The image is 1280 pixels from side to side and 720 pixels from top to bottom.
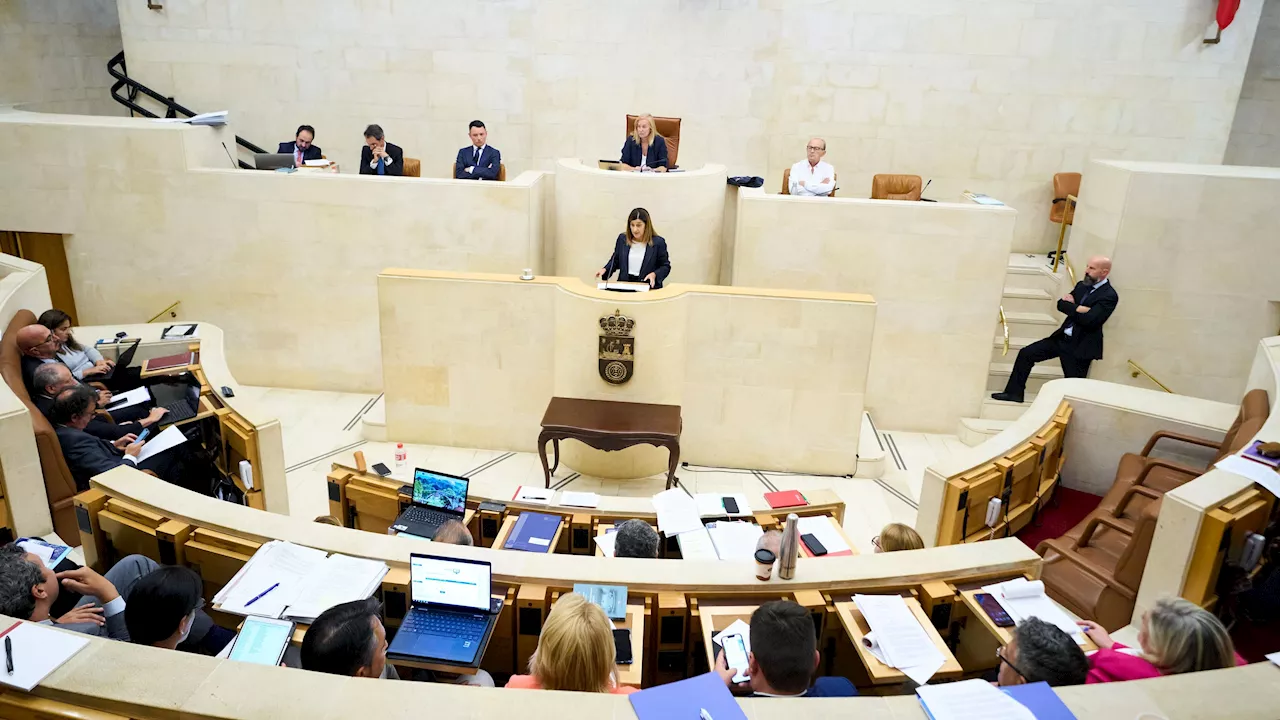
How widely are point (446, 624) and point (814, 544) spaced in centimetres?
196

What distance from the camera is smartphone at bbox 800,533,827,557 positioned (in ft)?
14.1

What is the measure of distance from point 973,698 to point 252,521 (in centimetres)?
318

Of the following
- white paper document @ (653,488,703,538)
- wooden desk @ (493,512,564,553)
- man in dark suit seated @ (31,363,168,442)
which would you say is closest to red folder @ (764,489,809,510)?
white paper document @ (653,488,703,538)

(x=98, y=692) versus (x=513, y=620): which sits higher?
(x=98, y=692)

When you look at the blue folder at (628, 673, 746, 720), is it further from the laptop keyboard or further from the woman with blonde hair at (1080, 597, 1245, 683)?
the woman with blonde hair at (1080, 597, 1245, 683)

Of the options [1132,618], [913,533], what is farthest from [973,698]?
[1132,618]

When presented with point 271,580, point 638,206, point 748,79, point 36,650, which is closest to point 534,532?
point 271,580

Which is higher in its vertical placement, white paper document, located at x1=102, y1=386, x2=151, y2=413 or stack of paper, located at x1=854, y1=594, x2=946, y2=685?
stack of paper, located at x1=854, y1=594, x2=946, y2=685

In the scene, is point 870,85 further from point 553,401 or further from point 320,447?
point 320,447

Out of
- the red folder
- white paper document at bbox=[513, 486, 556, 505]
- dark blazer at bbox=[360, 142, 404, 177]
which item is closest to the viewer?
white paper document at bbox=[513, 486, 556, 505]

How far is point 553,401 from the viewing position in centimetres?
697

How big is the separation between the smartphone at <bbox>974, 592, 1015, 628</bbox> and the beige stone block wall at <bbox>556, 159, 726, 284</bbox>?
16.5 feet

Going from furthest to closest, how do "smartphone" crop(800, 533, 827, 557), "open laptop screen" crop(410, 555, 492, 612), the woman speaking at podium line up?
the woman speaking at podium < "smartphone" crop(800, 533, 827, 557) < "open laptop screen" crop(410, 555, 492, 612)

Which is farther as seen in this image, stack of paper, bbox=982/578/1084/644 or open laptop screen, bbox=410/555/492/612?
stack of paper, bbox=982/578/1084/644
